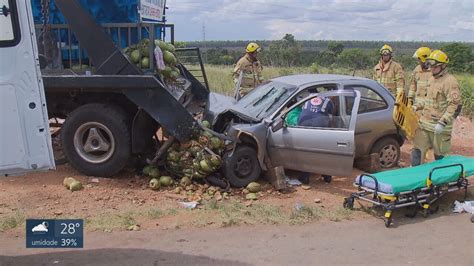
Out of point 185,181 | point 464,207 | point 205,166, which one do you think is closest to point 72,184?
point 185,181

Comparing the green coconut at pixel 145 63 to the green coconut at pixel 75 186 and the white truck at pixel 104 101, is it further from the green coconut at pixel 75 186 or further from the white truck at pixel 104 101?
the green coconut at pixel 75 186

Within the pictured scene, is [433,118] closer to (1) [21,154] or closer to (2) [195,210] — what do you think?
(2) [195,210]

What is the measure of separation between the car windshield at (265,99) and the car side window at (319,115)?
1.15 feet

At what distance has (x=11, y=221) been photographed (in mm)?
5648

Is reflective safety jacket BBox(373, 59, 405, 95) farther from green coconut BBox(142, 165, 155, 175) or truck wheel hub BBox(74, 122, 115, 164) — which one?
truck wheel hub BBox(74, 122, 115, 164)

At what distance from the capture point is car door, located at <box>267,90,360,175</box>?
688cm

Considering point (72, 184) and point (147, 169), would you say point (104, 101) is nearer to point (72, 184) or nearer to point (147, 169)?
point (147, 169)

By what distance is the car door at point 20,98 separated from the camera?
13.1ft

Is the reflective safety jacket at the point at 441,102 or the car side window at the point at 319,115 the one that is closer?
the reflective safety jacket at the point at 441,102

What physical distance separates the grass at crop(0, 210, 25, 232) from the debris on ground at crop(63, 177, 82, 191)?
0.90 meters

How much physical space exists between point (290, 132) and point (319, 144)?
1.41 feet

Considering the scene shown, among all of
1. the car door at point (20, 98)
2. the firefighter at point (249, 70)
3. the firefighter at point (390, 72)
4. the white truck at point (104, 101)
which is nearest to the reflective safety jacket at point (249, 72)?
the firefighter at point (249, 70)

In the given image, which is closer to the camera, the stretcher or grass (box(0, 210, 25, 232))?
grass (box(0, 210, 25, 232))

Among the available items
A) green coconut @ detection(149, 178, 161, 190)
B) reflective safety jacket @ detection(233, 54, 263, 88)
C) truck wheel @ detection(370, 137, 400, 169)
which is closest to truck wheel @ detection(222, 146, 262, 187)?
green coconut @ detection(149, 178, 161, 190)
